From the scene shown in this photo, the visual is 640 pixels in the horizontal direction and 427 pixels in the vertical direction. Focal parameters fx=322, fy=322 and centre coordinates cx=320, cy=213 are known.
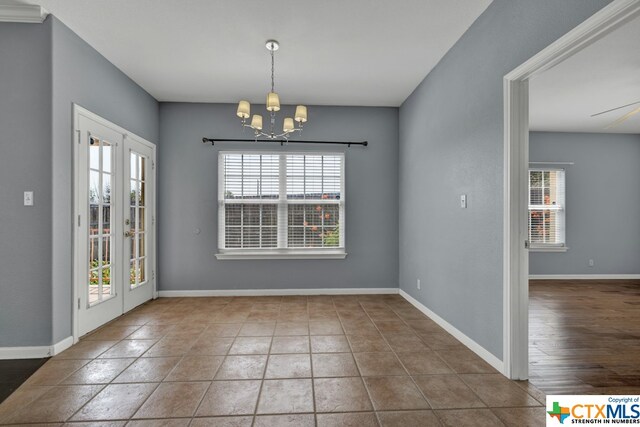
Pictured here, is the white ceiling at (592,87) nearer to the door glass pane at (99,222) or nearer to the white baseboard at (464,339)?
the white baseboard at (464,339)

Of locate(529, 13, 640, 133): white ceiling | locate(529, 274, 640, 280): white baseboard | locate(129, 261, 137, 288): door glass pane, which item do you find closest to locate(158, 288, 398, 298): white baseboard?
locate(129, 261, 137, 288): door glass pane

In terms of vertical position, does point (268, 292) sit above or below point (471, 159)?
below

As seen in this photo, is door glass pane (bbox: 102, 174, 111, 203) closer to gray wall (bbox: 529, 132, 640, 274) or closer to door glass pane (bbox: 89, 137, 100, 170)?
door glass pane (bbox: 89, 137, 100, 170)

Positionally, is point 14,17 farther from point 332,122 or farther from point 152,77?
point 332,122

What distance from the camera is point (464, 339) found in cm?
296

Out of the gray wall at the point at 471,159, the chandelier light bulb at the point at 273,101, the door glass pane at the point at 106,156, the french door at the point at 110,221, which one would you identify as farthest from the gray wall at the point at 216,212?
the chandelier light bulb at the point at 273,101

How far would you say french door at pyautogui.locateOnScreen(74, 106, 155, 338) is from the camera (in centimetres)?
307

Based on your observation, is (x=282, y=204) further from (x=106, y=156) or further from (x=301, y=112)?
(x=106, y=156)

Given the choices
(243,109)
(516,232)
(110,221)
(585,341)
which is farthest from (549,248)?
(110,221)

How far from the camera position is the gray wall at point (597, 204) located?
20.2 ft

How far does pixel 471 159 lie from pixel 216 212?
3521mm

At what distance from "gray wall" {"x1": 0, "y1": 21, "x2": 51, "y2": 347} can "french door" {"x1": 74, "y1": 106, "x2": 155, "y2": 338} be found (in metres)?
0.27

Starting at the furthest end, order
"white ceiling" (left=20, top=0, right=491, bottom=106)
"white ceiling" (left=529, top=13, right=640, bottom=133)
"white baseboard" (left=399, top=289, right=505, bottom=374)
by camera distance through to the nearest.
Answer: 1. "white ceiling" (left=529, top=13, right=640, bottom=133)
2. "white ceiling" (left=20, top=0, right=491, bottom=106)
3. "white baseboard" (left=399, top=289, right=505, bottom=374)

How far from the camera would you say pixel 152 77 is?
3.96 m
